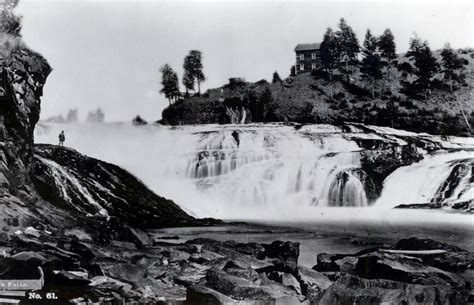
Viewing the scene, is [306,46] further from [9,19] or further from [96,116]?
[9,19]

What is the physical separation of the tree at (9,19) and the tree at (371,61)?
155 inches

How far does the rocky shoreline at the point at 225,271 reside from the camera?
4691 mm

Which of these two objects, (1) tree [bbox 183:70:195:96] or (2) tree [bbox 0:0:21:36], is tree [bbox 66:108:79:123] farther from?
(1) tree [bbox 183:70:195:96]

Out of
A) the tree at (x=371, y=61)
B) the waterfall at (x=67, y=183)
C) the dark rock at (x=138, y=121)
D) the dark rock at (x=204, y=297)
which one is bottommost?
the dark rock at (x=204, y=297)

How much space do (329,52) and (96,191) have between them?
10.1 ft

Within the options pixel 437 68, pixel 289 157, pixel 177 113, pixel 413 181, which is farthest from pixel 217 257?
pixel 437 68

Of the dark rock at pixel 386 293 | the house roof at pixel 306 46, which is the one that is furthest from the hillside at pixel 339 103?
the dark rock at pixel 386 293

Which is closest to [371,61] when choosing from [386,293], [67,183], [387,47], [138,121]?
[387,47]

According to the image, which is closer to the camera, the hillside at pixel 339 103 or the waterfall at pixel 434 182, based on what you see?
the waterfall at pixel 434 182

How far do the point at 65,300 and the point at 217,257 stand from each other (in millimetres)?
1594

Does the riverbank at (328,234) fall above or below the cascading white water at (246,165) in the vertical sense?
below

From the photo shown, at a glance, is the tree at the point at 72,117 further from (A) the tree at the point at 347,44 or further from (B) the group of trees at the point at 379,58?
(A) the tree at the point at 347,44

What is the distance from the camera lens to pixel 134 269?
4898mm

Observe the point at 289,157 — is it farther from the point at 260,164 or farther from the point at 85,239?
the point at 85,239
